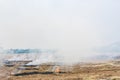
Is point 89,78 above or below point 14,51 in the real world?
below

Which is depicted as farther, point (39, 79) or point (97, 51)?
point (97, 51)

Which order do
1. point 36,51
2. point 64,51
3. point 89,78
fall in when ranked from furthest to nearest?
point 36,51, point 64,51, point 89,78

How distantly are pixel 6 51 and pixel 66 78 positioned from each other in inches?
2180

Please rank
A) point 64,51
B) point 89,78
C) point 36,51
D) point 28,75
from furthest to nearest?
point 36,51
point 64,51
point 28,75
point 89,78

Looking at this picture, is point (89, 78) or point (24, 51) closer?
point (89, 78)

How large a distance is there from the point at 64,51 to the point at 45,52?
663cm

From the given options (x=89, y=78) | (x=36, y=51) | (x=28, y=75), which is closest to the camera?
(x=89, y=78)

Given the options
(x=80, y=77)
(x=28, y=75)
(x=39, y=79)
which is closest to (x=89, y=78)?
(x=80, y=77)

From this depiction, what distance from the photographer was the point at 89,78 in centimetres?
4034

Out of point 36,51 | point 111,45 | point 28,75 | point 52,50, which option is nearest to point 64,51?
point 52,50

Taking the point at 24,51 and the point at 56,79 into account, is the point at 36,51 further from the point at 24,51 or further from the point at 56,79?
the point at 56,79

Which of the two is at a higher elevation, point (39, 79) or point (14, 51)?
point (14, 51)

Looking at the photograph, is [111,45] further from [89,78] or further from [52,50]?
[89,78]

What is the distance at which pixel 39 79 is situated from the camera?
4162 centimetres
